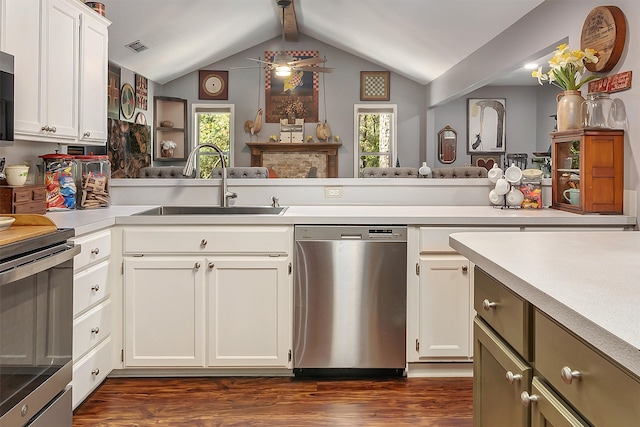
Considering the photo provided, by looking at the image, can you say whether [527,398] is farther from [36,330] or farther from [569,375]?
[36,330]

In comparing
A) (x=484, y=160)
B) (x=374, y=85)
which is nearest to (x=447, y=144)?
(x=484, y=160)

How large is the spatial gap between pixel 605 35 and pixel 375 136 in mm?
6773

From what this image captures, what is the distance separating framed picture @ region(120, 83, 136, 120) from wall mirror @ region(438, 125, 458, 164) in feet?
16.8

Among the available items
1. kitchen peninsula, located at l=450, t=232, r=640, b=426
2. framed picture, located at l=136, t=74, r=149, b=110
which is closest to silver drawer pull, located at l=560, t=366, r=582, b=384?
kitchen peninsula, located at l=450, t=232, r=640, b=426

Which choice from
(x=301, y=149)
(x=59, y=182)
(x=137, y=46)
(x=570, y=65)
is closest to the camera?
(x=570, y=65)

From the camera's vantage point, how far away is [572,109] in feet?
9.23

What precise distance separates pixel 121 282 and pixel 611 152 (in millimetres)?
2507

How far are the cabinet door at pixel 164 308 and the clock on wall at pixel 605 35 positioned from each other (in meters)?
2.23

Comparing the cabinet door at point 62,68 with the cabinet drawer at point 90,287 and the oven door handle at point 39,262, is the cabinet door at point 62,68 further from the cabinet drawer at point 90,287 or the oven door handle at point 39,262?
the oven door handle at point 39,262

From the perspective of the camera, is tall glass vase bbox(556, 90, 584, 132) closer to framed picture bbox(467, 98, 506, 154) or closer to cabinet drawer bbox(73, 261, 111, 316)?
cabinet drawer bbox(73, 261, 111, 316)

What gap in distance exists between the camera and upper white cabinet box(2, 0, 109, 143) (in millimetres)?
2406

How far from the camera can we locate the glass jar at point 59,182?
2883 millimetres

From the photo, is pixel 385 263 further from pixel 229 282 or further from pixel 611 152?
pixel 611 152

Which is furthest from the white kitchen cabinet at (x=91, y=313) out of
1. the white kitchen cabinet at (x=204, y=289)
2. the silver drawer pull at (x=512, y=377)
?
the silver drawer pull at (x=512, y=377)
